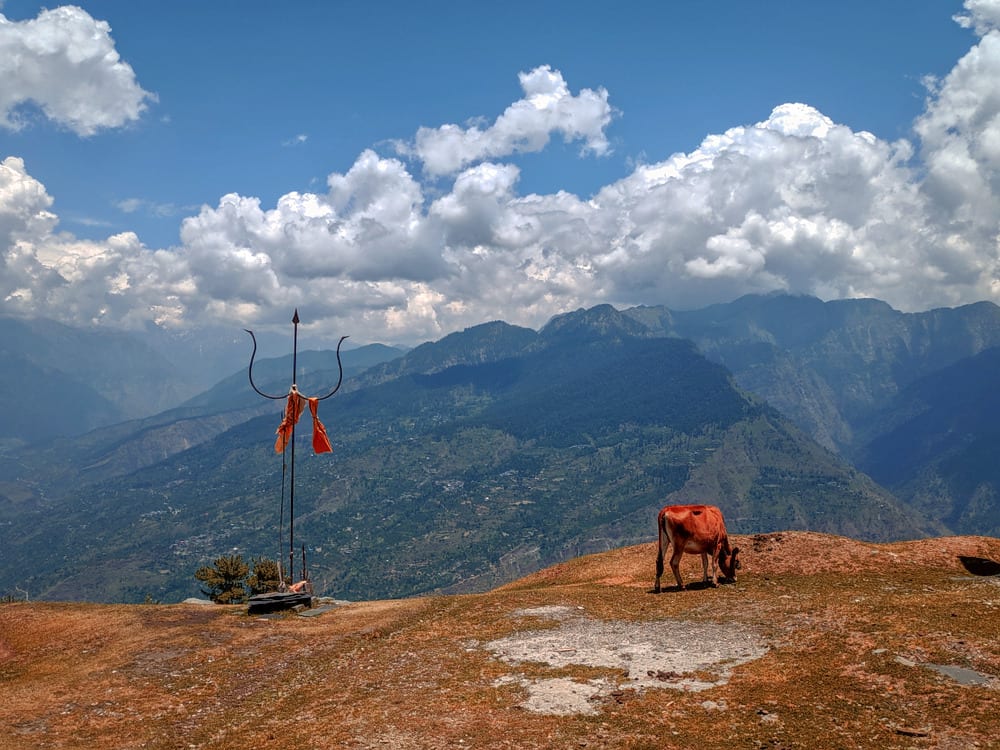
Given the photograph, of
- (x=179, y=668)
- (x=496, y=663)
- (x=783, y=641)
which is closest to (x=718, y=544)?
(x=783, y=641)

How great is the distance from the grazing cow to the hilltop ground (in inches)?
66.0

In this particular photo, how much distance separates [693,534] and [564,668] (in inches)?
512

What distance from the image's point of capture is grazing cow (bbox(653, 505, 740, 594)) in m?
32.7

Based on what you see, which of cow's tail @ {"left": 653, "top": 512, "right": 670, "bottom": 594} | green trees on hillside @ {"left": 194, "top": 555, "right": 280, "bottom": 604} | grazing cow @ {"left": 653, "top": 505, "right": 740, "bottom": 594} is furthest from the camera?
green trees on hillside @ {"left": 194, "top": 555, "right": 280, "bottom": 604}

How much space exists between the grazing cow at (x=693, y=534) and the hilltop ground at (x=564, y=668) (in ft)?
5.50

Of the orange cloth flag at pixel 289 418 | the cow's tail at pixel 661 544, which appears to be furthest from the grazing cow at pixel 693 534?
the orange cloth flag at pixel 289 418

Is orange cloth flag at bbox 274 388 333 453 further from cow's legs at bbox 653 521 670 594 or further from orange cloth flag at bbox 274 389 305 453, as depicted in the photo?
cow's legs at bbox 653 521 670 594

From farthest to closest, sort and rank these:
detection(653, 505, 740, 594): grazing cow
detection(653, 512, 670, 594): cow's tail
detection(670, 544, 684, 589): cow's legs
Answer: detection(653, 512, 670, 594): cow's tail, detection(670, 544, 684, 589): cow's legs, detection(653, 505, 740, 594): grazing cow

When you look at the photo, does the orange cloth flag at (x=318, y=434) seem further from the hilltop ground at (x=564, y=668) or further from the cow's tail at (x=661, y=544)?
the cow's tail at (x=661, y=544)

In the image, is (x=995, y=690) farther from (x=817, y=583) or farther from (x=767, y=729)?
(x=817, y=583)

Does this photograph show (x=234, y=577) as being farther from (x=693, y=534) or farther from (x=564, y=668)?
(x=564, y=668)

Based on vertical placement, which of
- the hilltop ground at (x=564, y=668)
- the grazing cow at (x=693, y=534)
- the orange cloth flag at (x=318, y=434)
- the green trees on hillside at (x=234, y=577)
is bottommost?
the green trees on hillside at (x=234, y=577)

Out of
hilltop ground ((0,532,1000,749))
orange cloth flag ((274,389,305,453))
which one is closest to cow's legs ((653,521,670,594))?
hilltop ground ((0,532,1000,749))

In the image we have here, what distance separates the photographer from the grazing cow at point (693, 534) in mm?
32719
